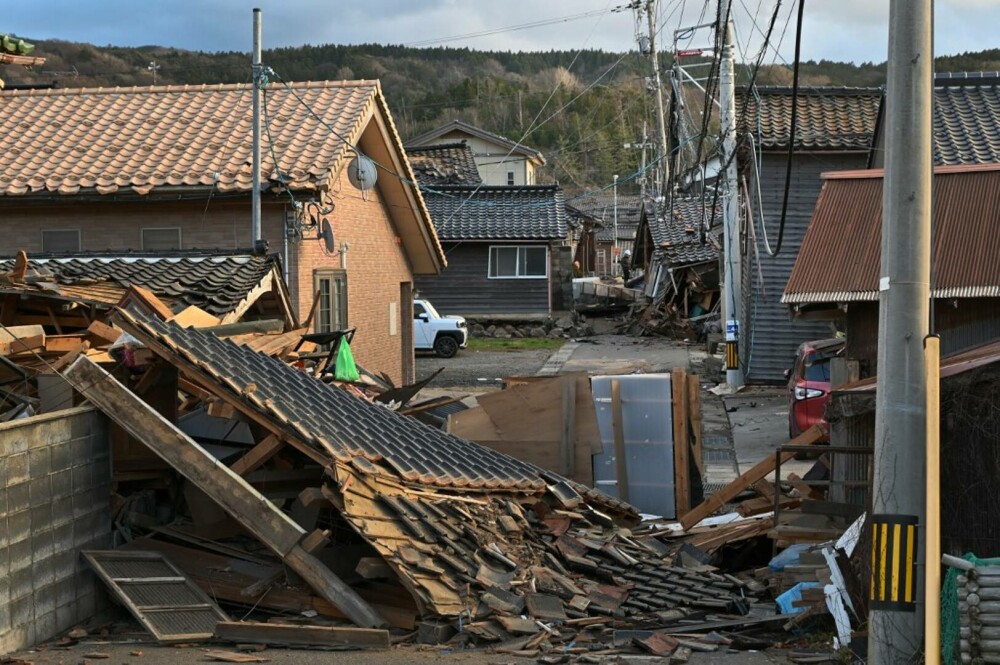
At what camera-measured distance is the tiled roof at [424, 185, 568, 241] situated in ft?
142

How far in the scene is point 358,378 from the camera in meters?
16.4

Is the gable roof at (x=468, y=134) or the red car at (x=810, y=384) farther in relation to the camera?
the gable roof at (x=468, y=134)

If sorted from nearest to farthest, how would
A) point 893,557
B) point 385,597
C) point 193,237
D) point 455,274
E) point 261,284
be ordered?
point 893,557
point 385,597
point 261,284
point 193,237
point 455,274

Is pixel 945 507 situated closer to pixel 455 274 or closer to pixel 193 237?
pixel 193 237

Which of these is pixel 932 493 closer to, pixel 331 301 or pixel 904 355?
pixel 904 355

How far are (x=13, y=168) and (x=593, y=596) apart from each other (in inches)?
604

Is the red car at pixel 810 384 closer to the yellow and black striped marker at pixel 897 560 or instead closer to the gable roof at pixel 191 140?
the gable roof at pixel 191 140

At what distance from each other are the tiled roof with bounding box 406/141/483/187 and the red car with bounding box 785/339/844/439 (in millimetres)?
30155

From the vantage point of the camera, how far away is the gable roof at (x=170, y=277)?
46.5 feet

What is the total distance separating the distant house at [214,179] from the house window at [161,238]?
2cm

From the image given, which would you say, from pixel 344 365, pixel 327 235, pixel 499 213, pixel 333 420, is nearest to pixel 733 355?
pixel 327 235

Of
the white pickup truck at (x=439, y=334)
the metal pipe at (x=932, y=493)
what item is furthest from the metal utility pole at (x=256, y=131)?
the white pickup truck at (x=439, y=334)

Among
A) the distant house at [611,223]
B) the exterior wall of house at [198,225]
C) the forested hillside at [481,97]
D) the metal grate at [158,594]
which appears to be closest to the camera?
the metal grate at [158,594]

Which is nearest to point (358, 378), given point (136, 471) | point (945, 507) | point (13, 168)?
point (136, 471)
